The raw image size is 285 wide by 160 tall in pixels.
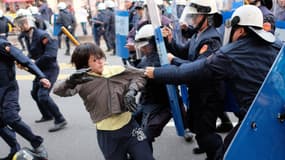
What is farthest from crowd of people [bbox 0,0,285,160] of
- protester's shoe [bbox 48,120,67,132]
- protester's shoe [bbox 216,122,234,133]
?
protester's shoe [bbox 48,120,67,132]

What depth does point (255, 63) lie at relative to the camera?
7.79 feet

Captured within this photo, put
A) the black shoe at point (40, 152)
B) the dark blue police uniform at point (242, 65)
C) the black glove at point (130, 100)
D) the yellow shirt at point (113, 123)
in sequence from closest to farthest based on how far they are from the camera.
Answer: the dark blue police uniform at point (242, 65)
the black glove at point (130, 100)
the yellow shirt at point (113, 123)
the black shoe at point (40, 152)

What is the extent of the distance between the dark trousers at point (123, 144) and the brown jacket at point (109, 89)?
0.45ft

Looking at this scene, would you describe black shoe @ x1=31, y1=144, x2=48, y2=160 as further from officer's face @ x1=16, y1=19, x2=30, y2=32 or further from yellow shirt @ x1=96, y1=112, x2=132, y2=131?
officer's face @ x1=16, y1=19, x2=30, y2=32

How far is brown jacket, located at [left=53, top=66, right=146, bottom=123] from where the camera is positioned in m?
2.69

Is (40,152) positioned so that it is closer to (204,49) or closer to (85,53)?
(85,53)

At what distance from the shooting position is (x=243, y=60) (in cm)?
236

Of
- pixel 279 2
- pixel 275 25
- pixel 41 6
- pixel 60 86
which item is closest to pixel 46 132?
pixel 60 86

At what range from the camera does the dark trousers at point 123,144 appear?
2.72m

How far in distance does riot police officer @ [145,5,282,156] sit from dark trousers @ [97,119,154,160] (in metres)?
0.59

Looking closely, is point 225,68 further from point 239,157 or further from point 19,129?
point 19,129

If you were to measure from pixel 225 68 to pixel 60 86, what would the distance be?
3.86 ft

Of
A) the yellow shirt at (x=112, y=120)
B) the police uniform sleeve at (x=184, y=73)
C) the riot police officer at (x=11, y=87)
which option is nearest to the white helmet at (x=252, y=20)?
the police uniform sleeve at (x=184, y=73)

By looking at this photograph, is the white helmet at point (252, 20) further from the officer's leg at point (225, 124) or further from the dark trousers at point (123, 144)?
the officer's leg at point (225, 124)
